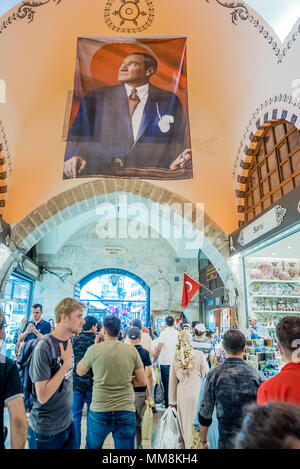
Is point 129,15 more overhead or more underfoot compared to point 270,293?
more overhead

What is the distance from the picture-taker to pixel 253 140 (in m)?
6.00

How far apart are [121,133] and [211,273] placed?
211 inches

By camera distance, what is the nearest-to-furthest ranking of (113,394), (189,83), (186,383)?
(113,394) < (186,383) < (189,83)

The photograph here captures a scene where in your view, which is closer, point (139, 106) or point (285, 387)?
point (285, 387)

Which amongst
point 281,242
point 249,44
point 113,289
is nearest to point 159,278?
point 113,289

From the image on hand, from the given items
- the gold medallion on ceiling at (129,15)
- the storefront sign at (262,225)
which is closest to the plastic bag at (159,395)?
the storefront sign at (262,225)

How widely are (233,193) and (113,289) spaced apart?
20.7 ft

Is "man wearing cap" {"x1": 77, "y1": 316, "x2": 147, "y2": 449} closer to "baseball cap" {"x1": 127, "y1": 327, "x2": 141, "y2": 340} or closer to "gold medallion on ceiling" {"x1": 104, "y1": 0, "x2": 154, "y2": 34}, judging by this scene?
"baseball cap" {"x1": 127, "y1": 327, "x2": 141, "y2": 340}

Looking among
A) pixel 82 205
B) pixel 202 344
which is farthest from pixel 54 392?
pixel 82 205

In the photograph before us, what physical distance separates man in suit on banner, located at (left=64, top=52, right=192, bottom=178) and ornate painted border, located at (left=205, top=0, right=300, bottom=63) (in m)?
1.60

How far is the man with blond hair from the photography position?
71.9 inches

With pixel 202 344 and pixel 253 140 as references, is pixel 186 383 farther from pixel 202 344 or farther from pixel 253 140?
pixel 253 140

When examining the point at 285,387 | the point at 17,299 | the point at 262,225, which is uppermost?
the point at 262,225

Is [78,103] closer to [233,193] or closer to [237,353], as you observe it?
[233,193]
